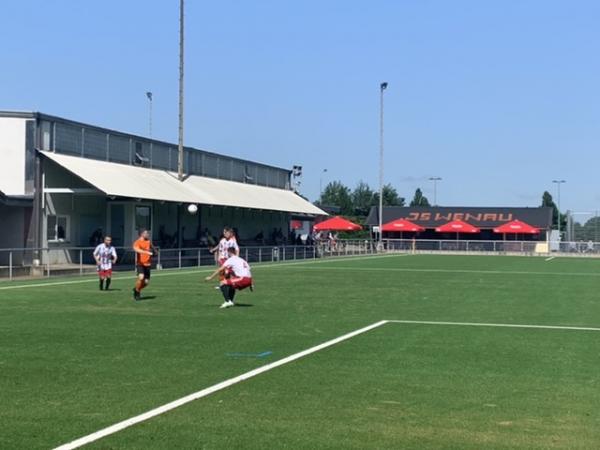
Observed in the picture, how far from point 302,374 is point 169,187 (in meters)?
33.5

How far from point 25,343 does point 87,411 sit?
5028 mm

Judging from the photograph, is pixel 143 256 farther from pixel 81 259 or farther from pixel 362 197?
pixel 362 197

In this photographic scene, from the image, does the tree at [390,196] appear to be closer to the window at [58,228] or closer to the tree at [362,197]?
the tree at [362,197]

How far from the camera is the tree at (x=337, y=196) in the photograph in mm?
144000

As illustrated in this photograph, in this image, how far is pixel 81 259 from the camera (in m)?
33.2

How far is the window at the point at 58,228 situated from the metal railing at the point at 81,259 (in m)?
1.33

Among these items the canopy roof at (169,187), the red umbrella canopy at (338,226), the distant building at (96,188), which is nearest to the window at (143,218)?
the distant building at (96,188)

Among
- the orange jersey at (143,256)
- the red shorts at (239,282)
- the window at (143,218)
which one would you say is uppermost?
the window at (143,218)

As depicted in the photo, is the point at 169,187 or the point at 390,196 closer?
the point at 169,187

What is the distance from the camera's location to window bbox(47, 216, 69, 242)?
117ft

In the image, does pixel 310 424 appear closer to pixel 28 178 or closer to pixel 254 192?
pixel 28 178

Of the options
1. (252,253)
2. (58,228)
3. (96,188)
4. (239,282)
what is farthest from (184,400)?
(252,253)

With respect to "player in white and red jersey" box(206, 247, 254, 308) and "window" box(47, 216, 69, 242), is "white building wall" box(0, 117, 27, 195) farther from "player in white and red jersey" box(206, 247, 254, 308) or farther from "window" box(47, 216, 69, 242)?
"player in white and red jersey" box(206, 247, 254, 308)

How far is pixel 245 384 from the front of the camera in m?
9.08
